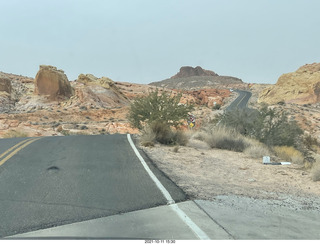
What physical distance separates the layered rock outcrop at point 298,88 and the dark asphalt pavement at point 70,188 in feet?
217

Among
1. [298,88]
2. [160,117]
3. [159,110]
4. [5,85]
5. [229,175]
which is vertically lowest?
[229,175]

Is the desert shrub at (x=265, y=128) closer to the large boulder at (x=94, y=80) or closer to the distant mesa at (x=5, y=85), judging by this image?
the large boulder at (x=94, y=80)

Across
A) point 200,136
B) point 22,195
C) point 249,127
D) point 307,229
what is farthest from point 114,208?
point 249,127

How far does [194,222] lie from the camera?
5352 millimetres

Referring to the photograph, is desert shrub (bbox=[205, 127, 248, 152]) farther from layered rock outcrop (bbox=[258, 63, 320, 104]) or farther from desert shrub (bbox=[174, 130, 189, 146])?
layered rock outcrop (bbox=[258, 63, 320, 104])

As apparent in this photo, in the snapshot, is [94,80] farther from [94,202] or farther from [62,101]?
[94,202]

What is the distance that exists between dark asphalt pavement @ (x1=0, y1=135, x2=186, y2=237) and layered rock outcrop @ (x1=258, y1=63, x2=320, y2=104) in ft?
217

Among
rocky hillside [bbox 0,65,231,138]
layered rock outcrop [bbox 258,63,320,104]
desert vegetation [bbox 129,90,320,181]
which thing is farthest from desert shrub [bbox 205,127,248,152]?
layered rock outcrop [bbox 258,63,320,104]

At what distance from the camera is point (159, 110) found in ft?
58.3

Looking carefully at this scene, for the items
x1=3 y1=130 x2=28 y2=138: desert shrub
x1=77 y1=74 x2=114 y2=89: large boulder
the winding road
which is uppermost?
x1=77 y1=74 x2=114 y2=89: large boulder

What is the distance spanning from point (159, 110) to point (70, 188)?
1048 cm

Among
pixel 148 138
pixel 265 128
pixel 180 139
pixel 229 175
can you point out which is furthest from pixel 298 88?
pixel 229 175

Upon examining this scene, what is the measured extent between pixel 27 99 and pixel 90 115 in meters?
18.4

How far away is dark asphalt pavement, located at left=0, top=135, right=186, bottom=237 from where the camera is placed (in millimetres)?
5785
